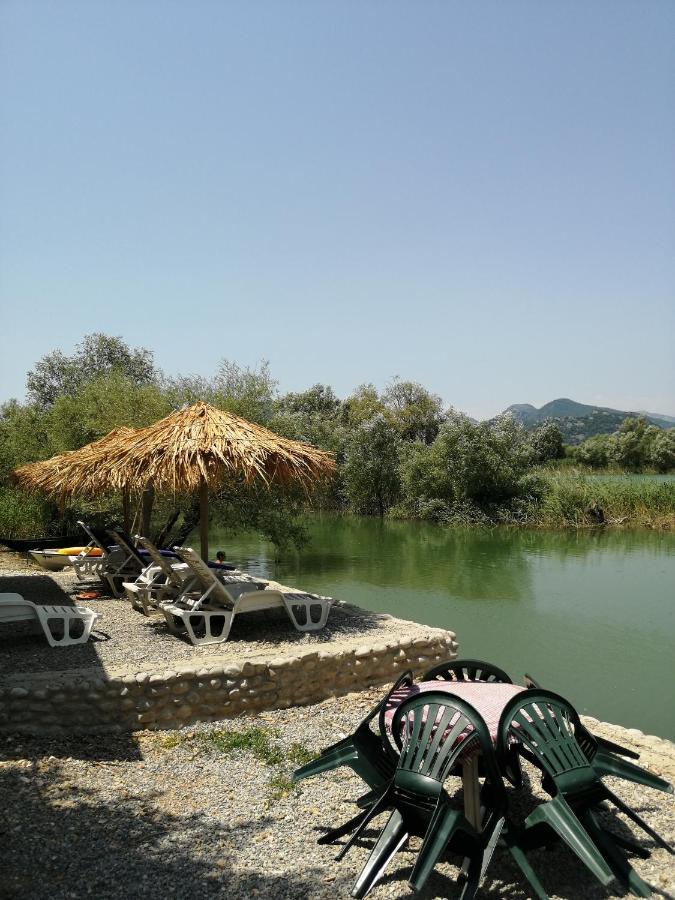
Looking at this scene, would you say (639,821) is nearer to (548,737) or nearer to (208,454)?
(548,737)

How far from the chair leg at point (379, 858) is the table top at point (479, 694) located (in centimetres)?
60

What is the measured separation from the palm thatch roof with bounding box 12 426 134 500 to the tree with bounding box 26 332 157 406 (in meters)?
21.7

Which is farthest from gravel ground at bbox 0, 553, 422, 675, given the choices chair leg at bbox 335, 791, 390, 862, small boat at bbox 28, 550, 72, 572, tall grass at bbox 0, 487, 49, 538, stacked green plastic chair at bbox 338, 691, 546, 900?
tall grass at bbox 0, 487, 49, 538

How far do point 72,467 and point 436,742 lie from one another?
8342 mm

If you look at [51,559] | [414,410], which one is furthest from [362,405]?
[51,559]

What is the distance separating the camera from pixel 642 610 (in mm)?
11438

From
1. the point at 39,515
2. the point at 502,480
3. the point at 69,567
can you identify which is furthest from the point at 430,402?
the point at 69,567

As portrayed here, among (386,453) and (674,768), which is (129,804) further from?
(386,453)

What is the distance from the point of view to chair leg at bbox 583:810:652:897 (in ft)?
9.46

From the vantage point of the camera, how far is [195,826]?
356 cm

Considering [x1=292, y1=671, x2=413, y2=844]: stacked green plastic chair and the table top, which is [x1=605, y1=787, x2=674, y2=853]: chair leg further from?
[x1=292, y1=671, x2=413, y2=844]: stacked green plastic chair

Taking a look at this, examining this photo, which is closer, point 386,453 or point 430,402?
point 386,453

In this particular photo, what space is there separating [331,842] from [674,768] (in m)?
2.70

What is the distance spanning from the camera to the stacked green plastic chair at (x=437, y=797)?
2.87 m
